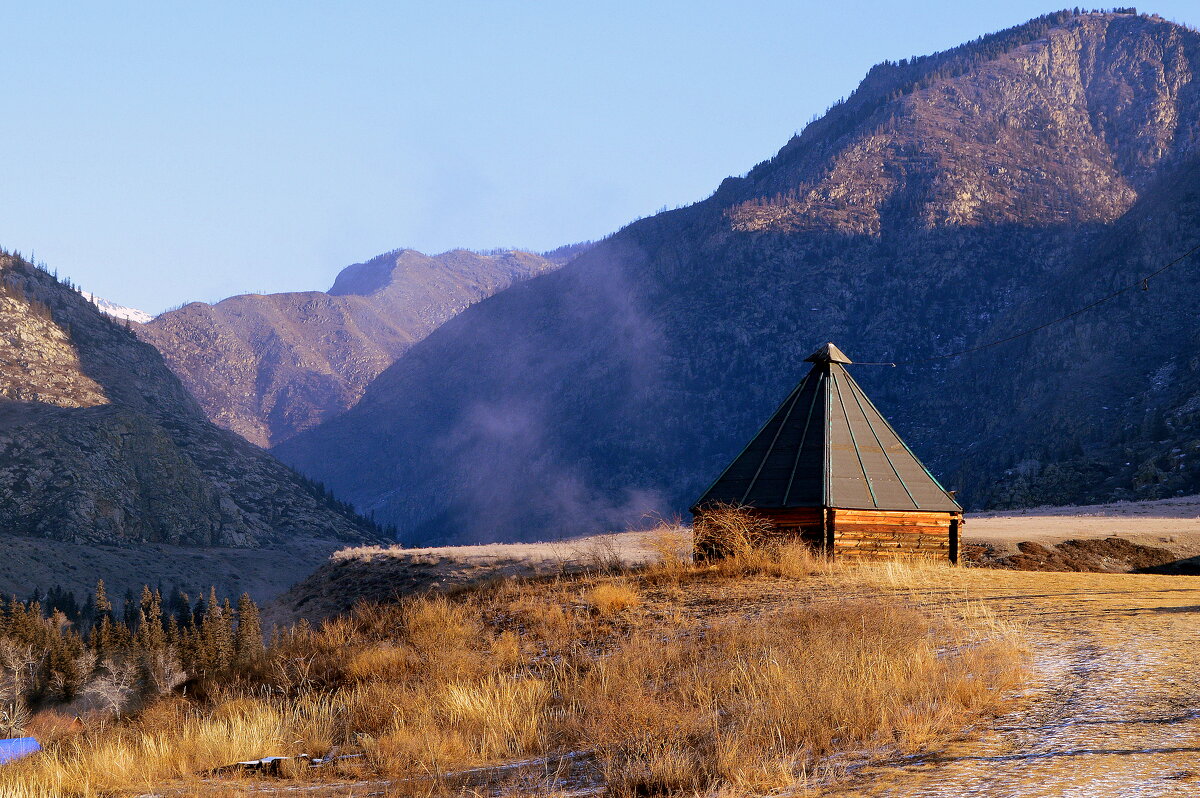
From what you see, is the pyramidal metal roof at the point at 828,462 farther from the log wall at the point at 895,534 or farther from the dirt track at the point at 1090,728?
the dirt track at the point at 1090,728

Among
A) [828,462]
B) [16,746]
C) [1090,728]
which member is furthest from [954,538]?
[16,746]

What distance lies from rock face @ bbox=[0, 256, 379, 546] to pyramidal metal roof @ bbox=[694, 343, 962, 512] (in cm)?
11558

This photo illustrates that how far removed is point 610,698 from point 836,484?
13.1m

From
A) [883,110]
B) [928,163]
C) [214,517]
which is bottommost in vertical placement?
[214,517]

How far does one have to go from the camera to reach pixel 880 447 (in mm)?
24016

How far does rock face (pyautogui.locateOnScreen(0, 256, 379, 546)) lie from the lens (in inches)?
4966

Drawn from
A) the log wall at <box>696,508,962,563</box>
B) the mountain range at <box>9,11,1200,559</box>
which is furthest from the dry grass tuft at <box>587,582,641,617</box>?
the mountain range at <box>9,11,1200,559</box>

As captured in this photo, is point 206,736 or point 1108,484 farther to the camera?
point 1108,484

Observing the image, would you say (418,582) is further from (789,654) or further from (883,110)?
(883,110)

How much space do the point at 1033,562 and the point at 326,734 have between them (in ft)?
71.7

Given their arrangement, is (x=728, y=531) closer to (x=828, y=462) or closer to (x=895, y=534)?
(x=828, y=462)

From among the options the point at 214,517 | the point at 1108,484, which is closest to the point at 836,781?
the point at 1108,484

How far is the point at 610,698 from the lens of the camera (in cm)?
1055

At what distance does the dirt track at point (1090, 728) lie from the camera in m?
6.93
